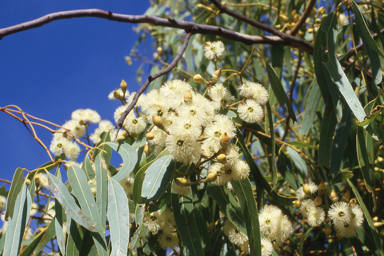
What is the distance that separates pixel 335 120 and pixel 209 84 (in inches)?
22.6

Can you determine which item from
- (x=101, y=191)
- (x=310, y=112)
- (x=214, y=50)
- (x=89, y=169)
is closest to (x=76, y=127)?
(x=89, y=169)

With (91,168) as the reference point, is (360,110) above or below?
below

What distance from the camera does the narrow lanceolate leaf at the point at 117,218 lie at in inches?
38.8

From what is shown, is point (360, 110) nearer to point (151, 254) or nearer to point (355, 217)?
point (355, 217)

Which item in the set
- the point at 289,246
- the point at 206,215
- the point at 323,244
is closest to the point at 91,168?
the point at 206,215

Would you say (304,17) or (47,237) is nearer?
(47,237)

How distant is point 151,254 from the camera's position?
4.82 ft

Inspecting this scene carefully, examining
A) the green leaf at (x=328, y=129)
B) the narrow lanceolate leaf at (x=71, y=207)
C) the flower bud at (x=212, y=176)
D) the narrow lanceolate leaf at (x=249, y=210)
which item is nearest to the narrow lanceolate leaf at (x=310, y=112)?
the green leaf at (x=328, y=129)

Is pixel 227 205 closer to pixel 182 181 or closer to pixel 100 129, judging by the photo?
pixel 182 181

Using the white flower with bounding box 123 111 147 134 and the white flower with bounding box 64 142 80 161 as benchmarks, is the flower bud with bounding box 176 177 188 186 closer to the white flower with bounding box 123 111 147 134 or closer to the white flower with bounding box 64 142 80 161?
the white flower with bounding box 123 111 147 134

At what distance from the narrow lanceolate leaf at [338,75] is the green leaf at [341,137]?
15cm

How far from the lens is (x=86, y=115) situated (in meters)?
1.77

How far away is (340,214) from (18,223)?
122cm

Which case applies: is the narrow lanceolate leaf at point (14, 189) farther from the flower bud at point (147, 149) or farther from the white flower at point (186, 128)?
the white flower at point (186, 128)
